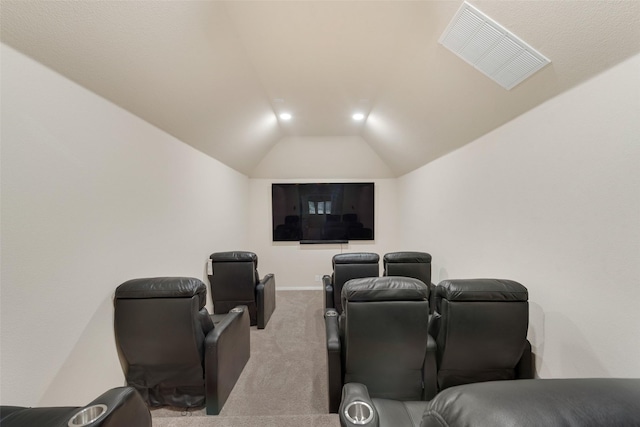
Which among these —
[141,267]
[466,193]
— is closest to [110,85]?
A: [141,267]

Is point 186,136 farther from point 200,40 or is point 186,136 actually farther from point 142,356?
point 142,356

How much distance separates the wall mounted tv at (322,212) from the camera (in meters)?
5.21

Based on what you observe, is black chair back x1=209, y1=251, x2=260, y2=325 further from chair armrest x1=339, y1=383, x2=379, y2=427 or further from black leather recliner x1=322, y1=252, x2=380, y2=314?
chair armrest x1=339, y1=383, x2=379, y2=427

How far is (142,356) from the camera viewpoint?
175cm

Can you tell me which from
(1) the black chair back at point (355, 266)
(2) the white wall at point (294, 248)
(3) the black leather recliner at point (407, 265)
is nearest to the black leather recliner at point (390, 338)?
(3) the black leather recliner at point (407, 265)

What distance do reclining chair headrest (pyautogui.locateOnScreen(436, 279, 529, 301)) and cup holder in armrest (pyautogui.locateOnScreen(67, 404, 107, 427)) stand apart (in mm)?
1690

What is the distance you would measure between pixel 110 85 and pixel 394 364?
2697 mm

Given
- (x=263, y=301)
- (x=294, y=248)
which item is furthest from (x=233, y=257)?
(x=294, y=248)

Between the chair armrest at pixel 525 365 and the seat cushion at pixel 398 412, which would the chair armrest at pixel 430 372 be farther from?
the chair armrest at pixel 525 365

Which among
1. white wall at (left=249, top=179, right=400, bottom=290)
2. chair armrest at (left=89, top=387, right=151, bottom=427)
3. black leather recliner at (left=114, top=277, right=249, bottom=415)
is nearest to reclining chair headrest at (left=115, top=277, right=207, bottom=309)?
black leather recliner at (left=114, top=277, right=249, bottom=415)

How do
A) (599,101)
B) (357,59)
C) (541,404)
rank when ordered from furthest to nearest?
(357,59), (599,101), (541,404)

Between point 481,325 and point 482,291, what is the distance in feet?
0.69

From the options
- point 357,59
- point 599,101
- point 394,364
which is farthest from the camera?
point 357,59

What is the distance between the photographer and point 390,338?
146cm
